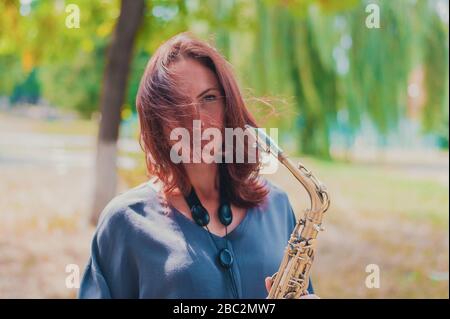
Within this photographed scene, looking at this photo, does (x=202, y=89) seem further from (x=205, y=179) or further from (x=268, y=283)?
(x=268, y=283)

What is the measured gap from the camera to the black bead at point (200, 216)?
1136mm

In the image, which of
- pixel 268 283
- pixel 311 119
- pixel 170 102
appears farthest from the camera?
pixel 311 119

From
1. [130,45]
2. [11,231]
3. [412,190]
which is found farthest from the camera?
[412,190]

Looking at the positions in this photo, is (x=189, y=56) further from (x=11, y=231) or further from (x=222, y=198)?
Result: (x=11, y=231)

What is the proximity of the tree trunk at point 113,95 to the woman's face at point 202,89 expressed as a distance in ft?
11.8

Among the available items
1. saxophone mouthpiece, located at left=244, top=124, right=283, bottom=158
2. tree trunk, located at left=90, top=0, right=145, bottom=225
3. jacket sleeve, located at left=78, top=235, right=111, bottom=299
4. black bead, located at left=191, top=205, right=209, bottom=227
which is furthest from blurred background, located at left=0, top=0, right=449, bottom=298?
jacket sleeve, located at left=78, top=235, right=111, bottom=299

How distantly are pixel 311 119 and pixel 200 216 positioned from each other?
7.06m

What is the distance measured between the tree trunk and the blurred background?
0.01 m

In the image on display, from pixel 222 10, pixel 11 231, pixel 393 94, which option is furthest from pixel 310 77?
pixel 11 231

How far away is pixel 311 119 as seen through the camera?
805cm

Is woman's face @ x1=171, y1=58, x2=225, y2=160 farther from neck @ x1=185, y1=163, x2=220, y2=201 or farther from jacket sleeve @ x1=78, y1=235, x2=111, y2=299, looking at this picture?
jacket sleeve @ x1=78, y1=235, x2=111, y2=299

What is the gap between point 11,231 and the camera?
537cm

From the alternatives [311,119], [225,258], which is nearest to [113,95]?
[225,258]
